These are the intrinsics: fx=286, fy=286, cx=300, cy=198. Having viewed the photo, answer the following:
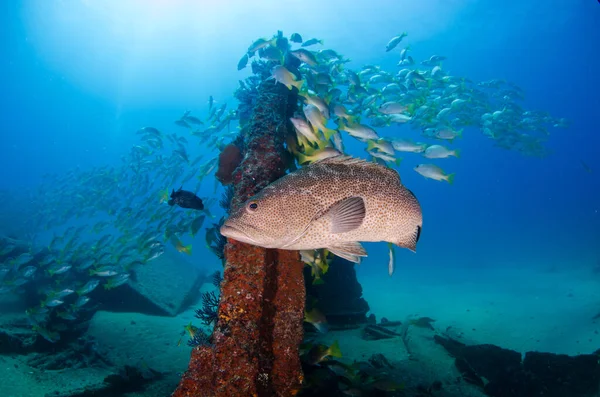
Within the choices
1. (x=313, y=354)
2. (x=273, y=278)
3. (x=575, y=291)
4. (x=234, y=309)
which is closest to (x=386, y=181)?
(x=273, y=278)

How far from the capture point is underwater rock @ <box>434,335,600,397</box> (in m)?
5.27

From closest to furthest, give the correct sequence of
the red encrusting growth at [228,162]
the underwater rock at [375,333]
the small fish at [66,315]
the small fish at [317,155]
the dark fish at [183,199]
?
the small fish at [317,155], the red encrusting growth at [228,162], the dark fish at [183,199], the underwater rock at [375,333], the small fish at [66,315]

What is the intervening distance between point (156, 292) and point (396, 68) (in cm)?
5707

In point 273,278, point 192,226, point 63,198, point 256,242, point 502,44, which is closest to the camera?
point 256,242

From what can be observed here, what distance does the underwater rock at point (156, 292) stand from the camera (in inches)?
406

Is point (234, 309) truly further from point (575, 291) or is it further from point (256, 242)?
point (575, 291)

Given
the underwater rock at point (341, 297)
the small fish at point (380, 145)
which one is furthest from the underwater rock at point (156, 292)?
the small fish at point (380, 145)

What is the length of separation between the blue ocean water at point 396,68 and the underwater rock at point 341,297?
9061 mm

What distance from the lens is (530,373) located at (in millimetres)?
5406

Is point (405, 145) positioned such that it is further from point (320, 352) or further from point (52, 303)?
point (52, 303)

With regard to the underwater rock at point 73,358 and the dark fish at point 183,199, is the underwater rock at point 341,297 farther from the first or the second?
the underwater rock at point 73,358

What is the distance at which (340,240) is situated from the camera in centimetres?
218

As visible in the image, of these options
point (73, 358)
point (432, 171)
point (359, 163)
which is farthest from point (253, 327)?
point (73, 358)

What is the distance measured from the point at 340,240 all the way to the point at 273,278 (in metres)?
1.05
